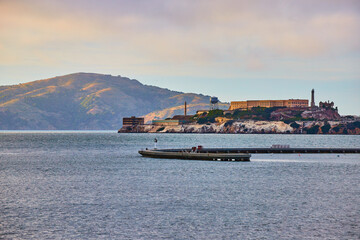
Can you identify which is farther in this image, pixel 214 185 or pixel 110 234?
pixel 214 185

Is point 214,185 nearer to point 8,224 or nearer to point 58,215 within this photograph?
point 58,215

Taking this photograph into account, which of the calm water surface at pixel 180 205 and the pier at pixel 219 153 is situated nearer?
the calm water surface at pixel 180 205

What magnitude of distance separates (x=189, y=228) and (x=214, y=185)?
30122 millimetres

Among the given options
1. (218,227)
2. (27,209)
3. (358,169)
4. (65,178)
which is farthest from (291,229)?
(358,169)

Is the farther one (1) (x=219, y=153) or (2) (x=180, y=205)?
(1) (x=219, y=153)

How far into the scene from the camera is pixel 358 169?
→ 335 feet

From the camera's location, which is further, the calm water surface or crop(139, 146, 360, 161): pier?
crop(139, 146, 360, 161): pier

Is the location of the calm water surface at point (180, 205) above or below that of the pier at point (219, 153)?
below

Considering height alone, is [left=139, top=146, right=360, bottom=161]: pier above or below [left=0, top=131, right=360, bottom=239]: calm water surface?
above

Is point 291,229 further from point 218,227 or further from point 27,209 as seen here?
point 27,209

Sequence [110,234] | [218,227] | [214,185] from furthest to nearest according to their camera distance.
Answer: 1. [214,185]
2. [218,227]
3. [110,234]

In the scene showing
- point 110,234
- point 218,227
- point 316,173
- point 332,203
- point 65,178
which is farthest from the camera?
point 316,173

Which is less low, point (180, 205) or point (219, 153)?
point (219, 153)

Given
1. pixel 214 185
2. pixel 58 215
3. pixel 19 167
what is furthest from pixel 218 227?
pixel 19 167
